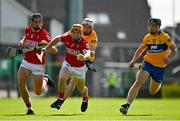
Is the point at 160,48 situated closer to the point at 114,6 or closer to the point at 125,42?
the point at 125,42

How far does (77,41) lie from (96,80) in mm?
25939

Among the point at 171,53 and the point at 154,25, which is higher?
the point at 154,25

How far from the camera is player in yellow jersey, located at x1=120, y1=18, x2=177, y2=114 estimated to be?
19391 mm

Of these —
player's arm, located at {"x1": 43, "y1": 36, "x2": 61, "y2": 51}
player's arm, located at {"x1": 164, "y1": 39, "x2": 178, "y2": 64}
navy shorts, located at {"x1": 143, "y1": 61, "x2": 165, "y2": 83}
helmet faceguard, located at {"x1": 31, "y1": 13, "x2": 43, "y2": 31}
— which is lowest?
navy shorts, located at {"x1": 143, "y1": 61, "x2": 165, "y2": 83}

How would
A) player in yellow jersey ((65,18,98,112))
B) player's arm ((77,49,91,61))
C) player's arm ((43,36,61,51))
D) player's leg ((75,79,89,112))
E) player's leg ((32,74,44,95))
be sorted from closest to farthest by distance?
player's arm ((77,49,91,61)) → player's arm ((43,36,61,51)) → player's leg ((75,79,89,112)) → player's leg ((32,74,44,95)) → player in yellow jersey ((65,18,98,112))

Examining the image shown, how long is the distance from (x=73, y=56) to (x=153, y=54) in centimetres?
197

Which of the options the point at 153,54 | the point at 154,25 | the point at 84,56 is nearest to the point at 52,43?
the point at 84,56

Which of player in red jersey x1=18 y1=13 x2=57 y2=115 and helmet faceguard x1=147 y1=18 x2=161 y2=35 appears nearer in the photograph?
player in red jersey x1=18 y1=13 x2=57 y2=115

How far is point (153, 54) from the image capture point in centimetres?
1991

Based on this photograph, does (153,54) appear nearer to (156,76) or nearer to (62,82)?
(156,76)

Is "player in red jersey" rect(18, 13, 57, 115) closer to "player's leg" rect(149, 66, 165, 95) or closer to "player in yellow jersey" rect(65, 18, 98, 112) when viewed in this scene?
"player in yellow jersey" rect(65, 18, 98, 112)

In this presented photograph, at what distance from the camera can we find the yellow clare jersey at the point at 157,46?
19.6 m

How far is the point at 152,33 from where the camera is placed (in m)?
19.6

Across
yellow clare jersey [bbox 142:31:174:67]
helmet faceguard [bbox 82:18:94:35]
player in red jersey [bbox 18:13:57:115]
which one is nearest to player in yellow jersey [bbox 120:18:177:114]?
yellow clare jersey [bbox 142:31:174:67]
